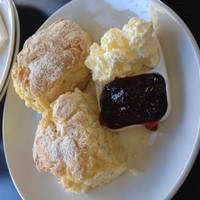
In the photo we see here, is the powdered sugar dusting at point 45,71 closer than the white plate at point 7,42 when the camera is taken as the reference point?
Yes

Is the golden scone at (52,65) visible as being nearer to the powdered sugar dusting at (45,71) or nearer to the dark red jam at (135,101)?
the powdered sugar dusting at (45,71)

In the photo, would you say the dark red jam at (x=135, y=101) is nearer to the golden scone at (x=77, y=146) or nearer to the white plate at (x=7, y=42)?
the golden scone at (x=77, y=146)

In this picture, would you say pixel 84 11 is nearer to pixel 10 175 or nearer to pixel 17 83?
pixel 17 83

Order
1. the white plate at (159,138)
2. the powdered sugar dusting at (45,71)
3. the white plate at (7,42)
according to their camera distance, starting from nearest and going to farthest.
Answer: the white plate at (159,138) < the powdered sugar dusting at (45,71) < the white plate at (7,42)

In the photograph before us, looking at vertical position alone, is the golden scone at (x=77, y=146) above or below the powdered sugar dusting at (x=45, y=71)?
below

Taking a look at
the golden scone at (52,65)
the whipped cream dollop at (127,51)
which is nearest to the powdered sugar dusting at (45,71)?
the golden scone at (52,65)

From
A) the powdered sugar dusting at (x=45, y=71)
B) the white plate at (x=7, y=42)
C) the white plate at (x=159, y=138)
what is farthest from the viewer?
the white plate at (x=7, y=42)
